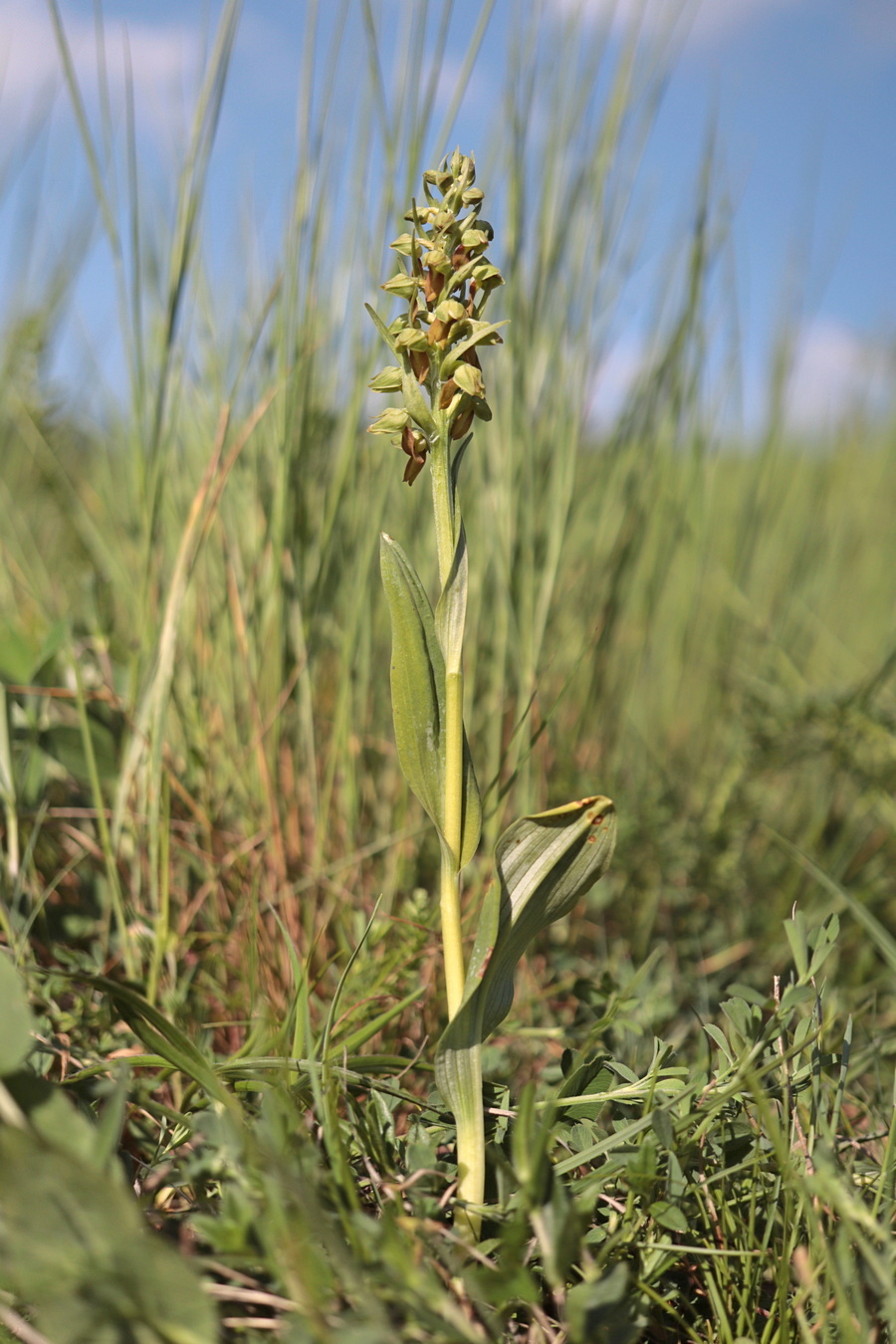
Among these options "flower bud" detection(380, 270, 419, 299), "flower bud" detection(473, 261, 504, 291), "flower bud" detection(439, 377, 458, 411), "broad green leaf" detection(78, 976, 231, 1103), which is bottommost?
"broad green leaf" detection(78, 976, 231, 1103)

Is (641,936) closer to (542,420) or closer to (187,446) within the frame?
(542,420)

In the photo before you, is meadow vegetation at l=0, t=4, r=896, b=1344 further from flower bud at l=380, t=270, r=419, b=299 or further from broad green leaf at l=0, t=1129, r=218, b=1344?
A: flower bud at l=380, t=270, r=419, b=299

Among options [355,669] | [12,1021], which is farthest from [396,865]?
[12,1021]

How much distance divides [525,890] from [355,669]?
1.87ft

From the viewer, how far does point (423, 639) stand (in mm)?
565

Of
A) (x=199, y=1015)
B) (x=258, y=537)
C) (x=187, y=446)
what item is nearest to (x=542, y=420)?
(x=258, y=537)

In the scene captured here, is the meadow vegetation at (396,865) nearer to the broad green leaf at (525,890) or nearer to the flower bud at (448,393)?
the broad green leaf at (525,890)

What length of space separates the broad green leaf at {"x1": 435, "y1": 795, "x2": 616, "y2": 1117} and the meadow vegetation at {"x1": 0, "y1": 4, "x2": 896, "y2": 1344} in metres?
0.06

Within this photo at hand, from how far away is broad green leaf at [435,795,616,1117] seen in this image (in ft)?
1.73

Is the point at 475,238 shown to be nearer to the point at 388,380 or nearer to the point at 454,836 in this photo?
the point at 388,380

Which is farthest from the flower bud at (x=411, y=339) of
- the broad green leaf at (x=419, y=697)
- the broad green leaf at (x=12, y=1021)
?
the broad green leaf at (x=12, y=1021)

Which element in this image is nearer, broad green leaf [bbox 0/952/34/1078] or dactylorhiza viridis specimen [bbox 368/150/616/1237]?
broad green leaf [bbox 0/952/34/1078]

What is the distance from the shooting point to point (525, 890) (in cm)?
55

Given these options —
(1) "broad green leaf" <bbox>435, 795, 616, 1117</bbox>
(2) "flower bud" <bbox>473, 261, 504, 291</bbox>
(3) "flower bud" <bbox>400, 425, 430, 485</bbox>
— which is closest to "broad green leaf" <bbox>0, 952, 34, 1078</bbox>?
(1) "broad green leaf" <bbox>435, 795, 616, 1117</bbox>
